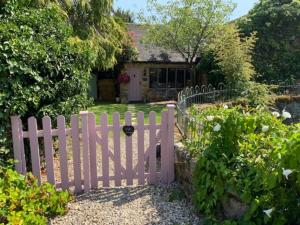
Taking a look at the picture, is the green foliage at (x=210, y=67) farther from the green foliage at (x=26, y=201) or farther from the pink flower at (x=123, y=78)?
the green foliage at (x=26, y=201)

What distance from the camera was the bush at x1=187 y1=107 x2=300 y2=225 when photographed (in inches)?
109

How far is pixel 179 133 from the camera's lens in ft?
20.3

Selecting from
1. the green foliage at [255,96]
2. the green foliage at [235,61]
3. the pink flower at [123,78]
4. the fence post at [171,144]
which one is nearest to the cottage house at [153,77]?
the pink flower at [123,78]

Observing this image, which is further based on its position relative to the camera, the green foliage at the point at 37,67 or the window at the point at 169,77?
the window at the point at 169,77

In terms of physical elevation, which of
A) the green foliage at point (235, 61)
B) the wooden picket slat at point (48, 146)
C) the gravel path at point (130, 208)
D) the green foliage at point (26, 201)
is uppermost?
the green foliage at point (235, 61)

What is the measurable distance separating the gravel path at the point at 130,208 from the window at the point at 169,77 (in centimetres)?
1430

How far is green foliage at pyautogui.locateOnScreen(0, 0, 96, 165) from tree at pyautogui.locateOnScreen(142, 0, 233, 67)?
12.0 m

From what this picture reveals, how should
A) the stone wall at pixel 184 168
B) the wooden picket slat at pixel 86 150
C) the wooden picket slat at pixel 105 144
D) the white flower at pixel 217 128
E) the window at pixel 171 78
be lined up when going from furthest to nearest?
the window at pixel 171 78, the wooden picket slat at pixel 105 144, the wooden picket slat at pixel 86 150, the stone wall at pixel 184 168, the white flower at pixel 217 128

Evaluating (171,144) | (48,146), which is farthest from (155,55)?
(48,146)

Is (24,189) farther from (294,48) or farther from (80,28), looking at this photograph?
(294,48)

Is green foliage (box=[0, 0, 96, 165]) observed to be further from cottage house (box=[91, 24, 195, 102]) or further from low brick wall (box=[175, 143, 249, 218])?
cottage house (box=[91, 24, 195, 102])

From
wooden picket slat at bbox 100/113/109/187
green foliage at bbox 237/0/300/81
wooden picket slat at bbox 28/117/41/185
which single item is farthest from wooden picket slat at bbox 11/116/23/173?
green foliage at bbox 237/0/300/81

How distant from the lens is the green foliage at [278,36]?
16219 mm

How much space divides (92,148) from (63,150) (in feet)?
1.35
